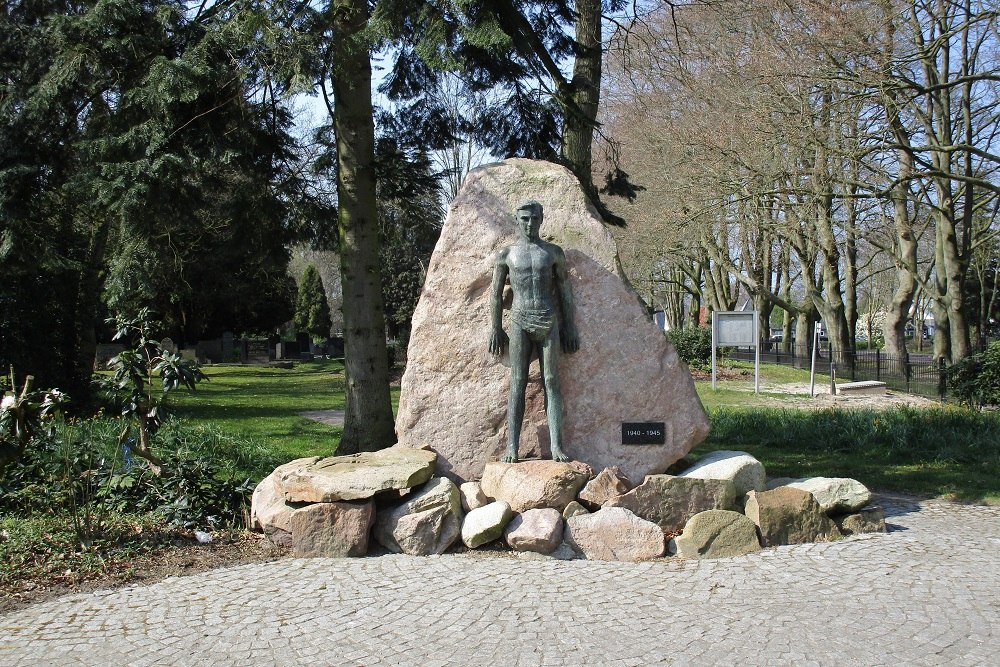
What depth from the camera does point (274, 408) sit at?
16250mm

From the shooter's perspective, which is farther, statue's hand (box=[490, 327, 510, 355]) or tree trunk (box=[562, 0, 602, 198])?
tree trunk (box=[562, 0, 602, 198])

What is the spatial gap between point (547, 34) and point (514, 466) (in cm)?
645

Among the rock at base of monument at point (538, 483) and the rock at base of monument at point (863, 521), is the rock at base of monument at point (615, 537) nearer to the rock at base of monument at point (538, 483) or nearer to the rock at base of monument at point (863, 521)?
the rock at base of monument at point (538, 483)

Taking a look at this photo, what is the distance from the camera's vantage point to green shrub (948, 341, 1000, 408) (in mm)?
13367

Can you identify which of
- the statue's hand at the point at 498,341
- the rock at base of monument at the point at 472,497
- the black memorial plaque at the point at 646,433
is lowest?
the rock at base of monument at the point at 472,497

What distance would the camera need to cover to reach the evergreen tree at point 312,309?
1865 inches

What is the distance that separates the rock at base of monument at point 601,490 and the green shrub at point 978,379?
10074 millimetres

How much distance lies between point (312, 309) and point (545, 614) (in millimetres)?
44220

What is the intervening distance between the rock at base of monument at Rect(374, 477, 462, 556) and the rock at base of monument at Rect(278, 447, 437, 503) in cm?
17

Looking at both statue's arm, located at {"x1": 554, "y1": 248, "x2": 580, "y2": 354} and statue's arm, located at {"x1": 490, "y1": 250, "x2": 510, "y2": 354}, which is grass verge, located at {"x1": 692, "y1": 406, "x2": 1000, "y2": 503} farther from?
statue's arm, located at {"x1": 490, "y1": 250, "x2": 510, "y2": 354}

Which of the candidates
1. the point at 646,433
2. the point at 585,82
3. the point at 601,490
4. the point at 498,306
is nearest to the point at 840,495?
the point at 646,433

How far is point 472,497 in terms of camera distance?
643cm

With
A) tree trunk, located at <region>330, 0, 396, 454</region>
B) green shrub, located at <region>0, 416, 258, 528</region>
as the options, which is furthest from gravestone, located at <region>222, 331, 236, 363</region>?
green shrub, located at <region>0, 416, 258, 528</region>

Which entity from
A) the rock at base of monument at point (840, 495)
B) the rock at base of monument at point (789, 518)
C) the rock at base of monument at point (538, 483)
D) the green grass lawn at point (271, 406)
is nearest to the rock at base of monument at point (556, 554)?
the rock at base of monument at point (538, 483)
